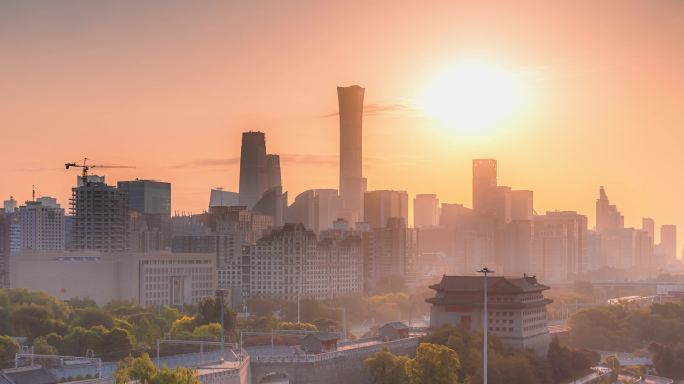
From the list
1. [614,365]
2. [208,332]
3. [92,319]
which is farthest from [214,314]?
[614,365]

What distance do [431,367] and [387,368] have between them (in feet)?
15.8

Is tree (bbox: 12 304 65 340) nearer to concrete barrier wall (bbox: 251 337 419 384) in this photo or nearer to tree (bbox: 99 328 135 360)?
tree (bbox: 99 328 135 360)

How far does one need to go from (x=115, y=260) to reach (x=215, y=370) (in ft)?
262

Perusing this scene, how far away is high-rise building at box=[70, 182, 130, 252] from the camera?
600ft

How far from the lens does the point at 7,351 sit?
3482 inches

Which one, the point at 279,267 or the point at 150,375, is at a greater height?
the point at 279,267

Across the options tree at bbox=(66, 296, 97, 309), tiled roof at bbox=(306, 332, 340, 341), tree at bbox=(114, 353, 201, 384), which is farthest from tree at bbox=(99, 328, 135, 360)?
tree at bbox=(66, 296, 97, 309)

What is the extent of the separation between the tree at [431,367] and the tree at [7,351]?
29257 millimetres

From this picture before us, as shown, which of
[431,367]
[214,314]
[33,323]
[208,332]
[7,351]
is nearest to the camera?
[431,367]

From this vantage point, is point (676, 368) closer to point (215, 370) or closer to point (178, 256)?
point (215, 370)

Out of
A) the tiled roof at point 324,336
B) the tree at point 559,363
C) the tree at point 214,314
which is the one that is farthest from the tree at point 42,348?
the tree at point 559,363

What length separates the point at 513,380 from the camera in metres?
90.6

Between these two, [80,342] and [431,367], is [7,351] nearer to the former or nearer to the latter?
[80,342]

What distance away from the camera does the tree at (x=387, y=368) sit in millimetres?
85519
